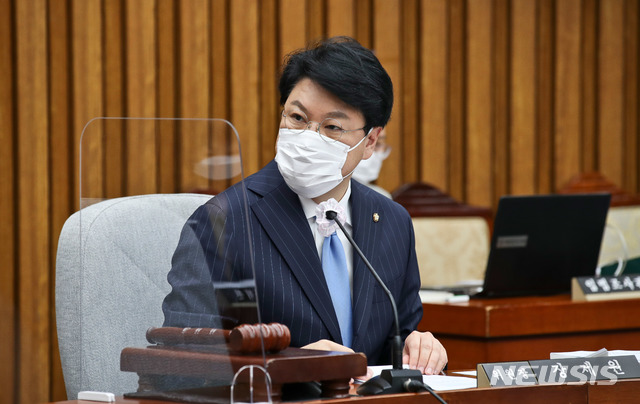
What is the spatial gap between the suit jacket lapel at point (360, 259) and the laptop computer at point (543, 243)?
73 centimetres

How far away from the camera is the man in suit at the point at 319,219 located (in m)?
2.02

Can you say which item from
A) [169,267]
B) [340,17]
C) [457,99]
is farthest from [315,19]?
[169,267]

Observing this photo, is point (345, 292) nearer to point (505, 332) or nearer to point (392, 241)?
point (392, 241)

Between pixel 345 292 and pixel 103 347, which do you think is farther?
pixel 345 292

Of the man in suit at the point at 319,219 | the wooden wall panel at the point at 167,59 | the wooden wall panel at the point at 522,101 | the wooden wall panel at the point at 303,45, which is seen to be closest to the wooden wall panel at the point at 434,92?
the wooden wall panel at the point at 303,45

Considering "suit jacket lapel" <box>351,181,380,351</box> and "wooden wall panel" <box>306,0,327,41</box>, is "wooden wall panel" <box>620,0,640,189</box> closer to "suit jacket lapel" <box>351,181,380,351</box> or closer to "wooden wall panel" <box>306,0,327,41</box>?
"wooden wall panel" <box>306,0,327,41</box>

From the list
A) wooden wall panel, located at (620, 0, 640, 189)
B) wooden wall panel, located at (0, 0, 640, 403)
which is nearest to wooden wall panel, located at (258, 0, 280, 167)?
wooden wall panel, located at (0, 0, 640, 403)

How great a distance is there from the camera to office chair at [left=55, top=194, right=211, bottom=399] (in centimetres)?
140

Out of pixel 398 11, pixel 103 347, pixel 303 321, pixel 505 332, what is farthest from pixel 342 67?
pixel 398 11

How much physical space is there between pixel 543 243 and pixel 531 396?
1.55 m

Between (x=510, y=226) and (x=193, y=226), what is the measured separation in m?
1.72

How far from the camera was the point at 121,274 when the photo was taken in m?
1.49

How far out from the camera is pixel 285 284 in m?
2.01

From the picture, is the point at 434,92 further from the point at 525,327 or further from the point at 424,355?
the point at 424,355
